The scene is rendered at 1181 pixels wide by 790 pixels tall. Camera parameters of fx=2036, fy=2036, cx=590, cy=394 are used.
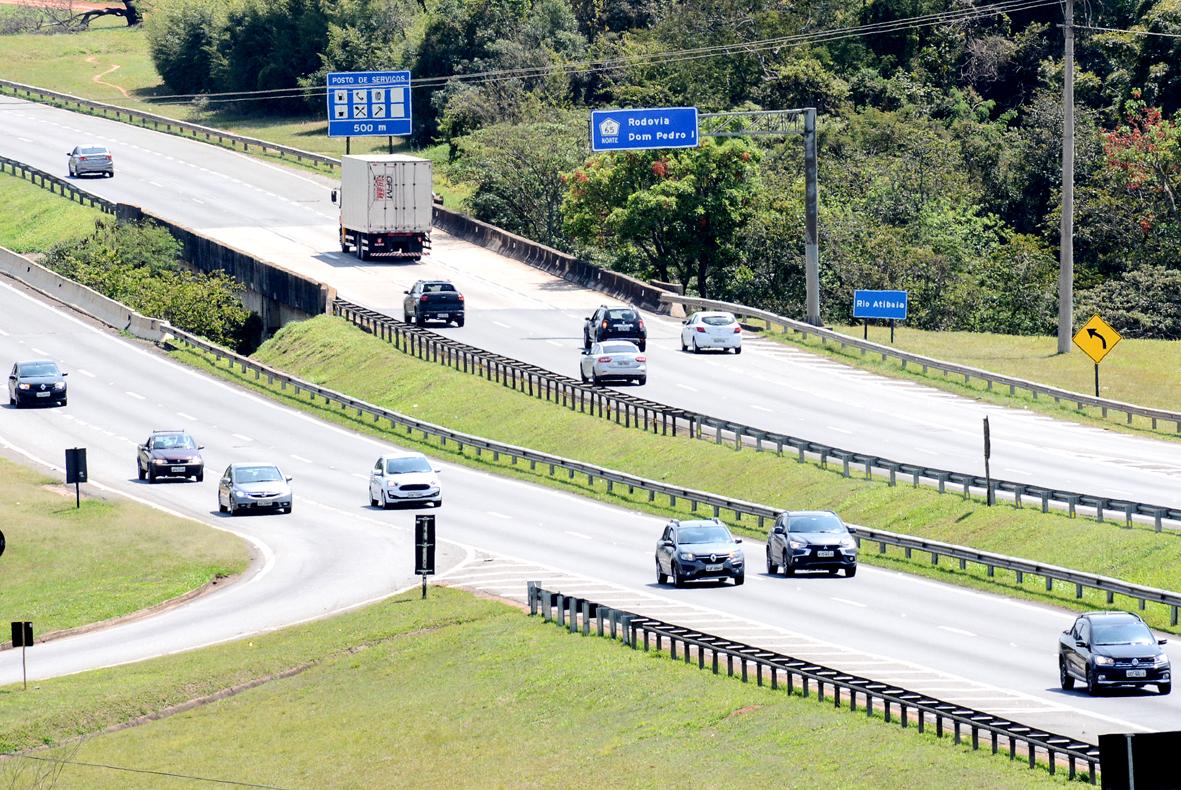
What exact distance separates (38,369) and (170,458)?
1314cm

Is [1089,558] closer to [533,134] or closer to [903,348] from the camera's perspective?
[903,348]

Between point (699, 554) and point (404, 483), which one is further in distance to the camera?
point (404, 483)

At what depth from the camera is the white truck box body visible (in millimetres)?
85125

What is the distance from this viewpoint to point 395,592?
1677 inches

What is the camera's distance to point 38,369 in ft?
224

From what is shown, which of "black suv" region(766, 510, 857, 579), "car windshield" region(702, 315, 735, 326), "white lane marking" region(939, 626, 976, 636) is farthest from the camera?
"car windshield" region(702, 315, 735, 326)

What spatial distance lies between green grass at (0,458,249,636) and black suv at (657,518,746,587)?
11025mm

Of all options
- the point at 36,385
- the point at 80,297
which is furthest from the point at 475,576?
the point at 80,297

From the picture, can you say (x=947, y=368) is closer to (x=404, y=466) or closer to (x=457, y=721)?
(x=404, y=466)

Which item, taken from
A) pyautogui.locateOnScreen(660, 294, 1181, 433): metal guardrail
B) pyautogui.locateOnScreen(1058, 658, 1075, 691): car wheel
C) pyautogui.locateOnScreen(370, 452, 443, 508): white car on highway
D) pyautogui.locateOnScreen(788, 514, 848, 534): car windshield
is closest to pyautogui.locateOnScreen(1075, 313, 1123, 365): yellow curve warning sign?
pyautogui.locateOnScreen(660, 294, 1181, 433): metal guardrail

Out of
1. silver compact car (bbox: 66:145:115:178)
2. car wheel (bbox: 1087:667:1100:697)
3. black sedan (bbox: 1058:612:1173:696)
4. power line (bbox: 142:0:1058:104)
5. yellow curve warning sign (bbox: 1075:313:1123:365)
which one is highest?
power line (bbox: 142:0:1058:104)

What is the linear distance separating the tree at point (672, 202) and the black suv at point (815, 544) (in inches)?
1619

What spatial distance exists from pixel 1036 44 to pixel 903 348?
→ 46.0 meters

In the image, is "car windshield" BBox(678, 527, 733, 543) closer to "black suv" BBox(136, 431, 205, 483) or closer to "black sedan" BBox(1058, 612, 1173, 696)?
"black sedan" BBox(1058, 612, 1173, 696)
